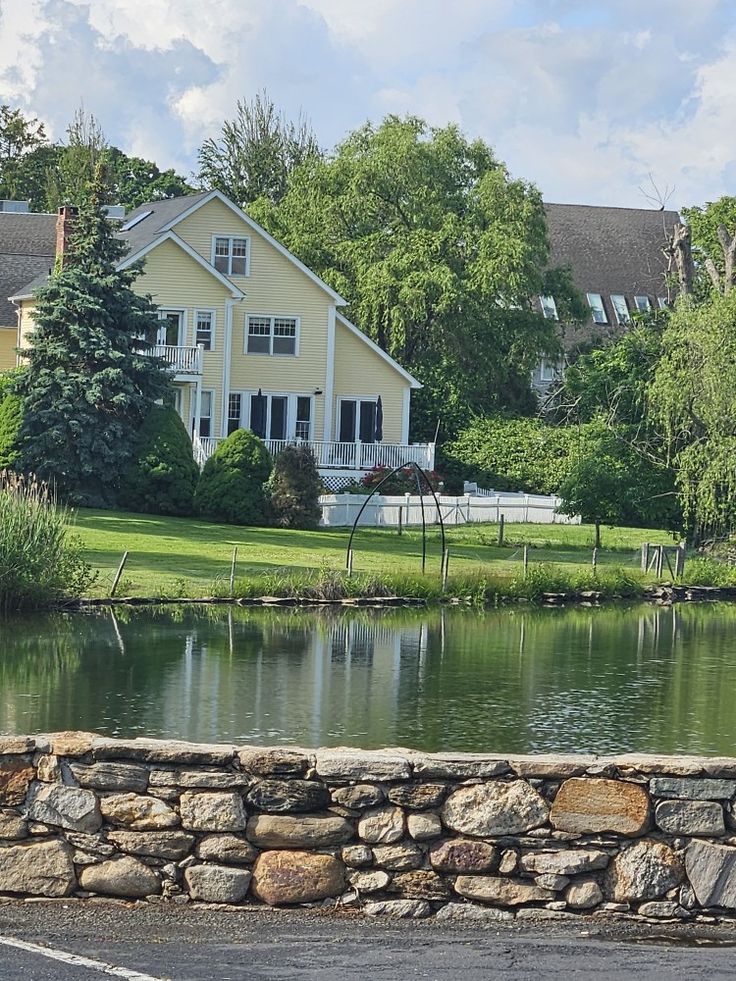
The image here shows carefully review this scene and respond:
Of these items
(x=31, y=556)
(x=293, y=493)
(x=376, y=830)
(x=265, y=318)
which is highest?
(x=265, y=318)

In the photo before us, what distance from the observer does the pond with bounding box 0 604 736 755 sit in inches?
691

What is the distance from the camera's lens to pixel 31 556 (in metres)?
27.2

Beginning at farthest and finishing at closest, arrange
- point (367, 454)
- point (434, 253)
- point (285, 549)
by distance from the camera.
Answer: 1. point (434, 253)
2. point (367, 454)
3. point (285, 549)

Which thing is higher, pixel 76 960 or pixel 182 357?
pixel 182 357

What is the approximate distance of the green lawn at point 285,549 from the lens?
3256 cm

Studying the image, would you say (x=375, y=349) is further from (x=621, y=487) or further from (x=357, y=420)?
(x=621, y=487)

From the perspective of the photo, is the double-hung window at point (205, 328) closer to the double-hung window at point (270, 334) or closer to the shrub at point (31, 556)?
the double-hung window at point (270, 334)

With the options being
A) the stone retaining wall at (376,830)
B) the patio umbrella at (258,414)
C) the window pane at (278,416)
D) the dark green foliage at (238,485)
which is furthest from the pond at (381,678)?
the window pane at (278,416)

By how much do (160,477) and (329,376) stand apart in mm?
13106

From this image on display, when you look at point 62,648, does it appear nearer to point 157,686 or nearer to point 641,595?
point 157,686

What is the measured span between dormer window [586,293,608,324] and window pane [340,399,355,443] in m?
22.1

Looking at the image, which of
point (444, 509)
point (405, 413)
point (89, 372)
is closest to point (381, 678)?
point (89, 372)

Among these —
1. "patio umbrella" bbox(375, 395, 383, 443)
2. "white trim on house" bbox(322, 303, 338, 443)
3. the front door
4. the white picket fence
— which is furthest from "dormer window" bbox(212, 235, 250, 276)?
the white picket fence

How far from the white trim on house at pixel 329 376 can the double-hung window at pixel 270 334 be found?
1104 mm
